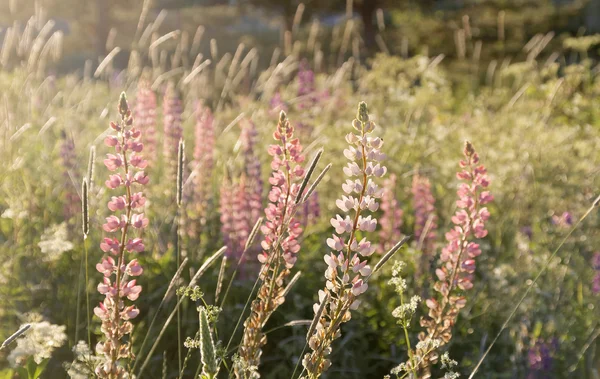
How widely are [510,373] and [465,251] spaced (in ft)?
4.68

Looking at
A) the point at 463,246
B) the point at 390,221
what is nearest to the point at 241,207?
the point at 390,221

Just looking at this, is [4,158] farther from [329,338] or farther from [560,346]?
[560,346]

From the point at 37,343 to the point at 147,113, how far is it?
7.58ft

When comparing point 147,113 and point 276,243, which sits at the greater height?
point 276,243

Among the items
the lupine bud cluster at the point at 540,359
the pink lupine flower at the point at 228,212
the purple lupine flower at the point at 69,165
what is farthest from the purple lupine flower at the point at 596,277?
the purple lupine flower at the point at 69,165

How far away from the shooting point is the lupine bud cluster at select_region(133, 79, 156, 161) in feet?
13.9

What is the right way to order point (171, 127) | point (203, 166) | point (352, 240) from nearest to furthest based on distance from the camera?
point (352, 240) → point (203, 166) → point (171, 127)

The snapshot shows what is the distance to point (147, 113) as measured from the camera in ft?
14.3

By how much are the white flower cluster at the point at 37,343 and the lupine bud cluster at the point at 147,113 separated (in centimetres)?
216

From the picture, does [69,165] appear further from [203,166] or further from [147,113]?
[203,166]

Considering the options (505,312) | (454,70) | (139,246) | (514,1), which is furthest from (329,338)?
(514,1)

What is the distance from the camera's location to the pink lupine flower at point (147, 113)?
4.25m

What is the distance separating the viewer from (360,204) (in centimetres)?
174

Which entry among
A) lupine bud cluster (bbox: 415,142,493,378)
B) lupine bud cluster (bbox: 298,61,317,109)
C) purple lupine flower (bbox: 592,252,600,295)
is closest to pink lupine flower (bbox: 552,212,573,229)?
purple lupine flower (bbox: 592,252,600,295)
